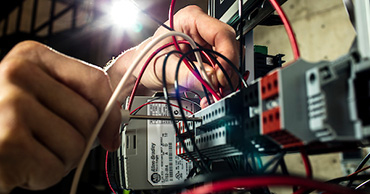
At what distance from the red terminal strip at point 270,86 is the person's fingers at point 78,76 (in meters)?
0.26

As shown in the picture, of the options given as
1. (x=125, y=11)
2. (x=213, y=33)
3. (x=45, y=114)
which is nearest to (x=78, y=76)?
(x=45, y=114)

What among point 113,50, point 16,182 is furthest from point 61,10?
point 16,182

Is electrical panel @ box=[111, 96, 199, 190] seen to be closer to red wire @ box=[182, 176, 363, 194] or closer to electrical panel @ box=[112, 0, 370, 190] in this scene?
electrical panel @ box=[112, 0, 370, 190]

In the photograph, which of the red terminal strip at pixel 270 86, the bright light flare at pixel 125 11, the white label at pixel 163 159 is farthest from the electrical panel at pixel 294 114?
the bright light flare at pixel 125 11

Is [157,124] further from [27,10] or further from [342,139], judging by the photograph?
[27,10]

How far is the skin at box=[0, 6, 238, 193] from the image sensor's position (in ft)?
1.15

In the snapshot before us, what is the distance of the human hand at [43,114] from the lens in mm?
349

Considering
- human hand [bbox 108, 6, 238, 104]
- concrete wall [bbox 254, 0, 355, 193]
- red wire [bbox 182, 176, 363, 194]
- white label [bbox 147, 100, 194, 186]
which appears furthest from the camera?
concrete wall [bbox 254, 0, 355, 193]

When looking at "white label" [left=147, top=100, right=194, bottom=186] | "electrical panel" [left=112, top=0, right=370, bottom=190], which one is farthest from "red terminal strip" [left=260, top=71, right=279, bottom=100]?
"white label" [left=147, top=100, right=194, bottom=186]

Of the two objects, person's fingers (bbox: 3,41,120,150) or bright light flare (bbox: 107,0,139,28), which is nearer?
person's fingers (bbox: 3,41,120,150)

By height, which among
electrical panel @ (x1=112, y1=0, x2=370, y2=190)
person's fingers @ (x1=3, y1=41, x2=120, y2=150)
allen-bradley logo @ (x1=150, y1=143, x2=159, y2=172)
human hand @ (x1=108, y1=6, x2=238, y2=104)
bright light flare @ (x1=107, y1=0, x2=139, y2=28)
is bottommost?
allen-bradley logo @ (x1=150, y1=143, x2=159, y2=172)

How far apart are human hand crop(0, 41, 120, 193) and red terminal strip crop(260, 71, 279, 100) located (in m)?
0.26

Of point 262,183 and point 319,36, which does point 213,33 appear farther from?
point 319,36

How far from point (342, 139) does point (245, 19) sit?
22.7 inches
